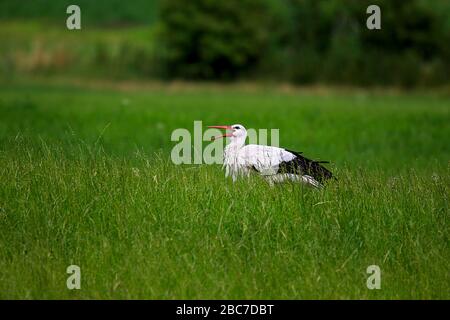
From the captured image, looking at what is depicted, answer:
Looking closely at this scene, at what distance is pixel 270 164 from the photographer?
450 inches

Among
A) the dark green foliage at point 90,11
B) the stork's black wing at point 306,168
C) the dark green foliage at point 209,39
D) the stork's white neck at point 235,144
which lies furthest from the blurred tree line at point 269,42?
the stork's black wing at point 306,168

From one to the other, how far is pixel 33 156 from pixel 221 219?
3.04m

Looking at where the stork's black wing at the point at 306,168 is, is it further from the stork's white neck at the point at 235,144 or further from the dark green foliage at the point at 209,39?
the dark green foliage at the point at 209,39

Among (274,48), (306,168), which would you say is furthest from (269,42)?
(306,168)

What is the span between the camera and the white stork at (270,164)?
36.7ft

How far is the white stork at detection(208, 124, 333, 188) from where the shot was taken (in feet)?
36.7

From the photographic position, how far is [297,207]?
970cm

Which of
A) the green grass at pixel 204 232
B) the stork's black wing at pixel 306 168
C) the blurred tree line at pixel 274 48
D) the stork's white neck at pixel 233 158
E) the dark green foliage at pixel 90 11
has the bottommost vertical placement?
the green grass at pixel 204 232

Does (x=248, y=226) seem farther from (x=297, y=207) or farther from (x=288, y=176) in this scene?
(x=288, y=176)

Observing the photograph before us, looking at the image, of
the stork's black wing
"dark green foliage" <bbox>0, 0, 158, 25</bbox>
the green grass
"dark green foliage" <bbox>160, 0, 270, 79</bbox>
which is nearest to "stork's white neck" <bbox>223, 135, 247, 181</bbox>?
the green grass

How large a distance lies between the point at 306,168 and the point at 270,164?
493 millimetres

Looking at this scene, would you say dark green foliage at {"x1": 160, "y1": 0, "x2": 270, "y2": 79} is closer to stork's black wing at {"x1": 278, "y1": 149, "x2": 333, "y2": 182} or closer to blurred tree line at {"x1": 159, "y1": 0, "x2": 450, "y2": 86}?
blurred tree line at {"x1": 159, "y1": 0, "x2": 450, "y2": 86}

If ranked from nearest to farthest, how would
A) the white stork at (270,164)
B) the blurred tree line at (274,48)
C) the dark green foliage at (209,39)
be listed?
the white stork at (270,164) → the blurred tree line at (274,48) → the dark green foliage at (209,39)

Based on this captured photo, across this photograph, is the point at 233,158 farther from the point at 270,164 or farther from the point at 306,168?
the point at 306,168
